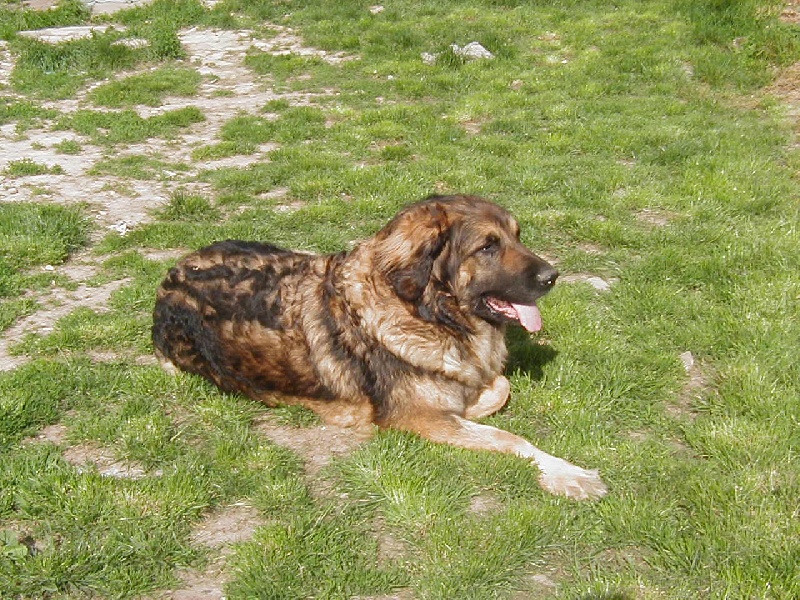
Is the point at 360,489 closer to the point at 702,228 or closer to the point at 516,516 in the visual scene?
the point at 516,516

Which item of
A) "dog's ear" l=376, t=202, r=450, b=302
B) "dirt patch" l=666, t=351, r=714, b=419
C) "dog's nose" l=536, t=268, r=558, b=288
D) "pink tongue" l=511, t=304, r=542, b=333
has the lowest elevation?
"dirt patch" l=666, t=351, r=714, b=419

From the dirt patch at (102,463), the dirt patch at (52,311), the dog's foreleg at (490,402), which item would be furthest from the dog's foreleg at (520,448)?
the dirt patch at (52,311)

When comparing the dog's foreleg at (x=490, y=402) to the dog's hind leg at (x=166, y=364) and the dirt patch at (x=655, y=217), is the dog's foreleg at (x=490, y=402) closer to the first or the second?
the dog's hind leg at (x=166, y=364)

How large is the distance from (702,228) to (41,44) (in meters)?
13.4

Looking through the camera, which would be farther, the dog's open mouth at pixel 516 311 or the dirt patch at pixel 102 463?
the dog's open mouth at pixel 516 311

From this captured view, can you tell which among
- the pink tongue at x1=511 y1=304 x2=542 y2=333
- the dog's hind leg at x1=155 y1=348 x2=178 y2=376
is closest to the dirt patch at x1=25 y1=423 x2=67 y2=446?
the dog's hind leg at x1=155 y1=348 x2=178 y2=376

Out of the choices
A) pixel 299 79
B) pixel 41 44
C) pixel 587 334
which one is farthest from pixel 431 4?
pixel 587 334

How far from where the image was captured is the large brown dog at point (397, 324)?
4477mm

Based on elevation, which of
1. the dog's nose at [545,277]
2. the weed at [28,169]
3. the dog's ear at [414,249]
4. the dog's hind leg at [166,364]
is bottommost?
the dog's hind leg at [166,364]

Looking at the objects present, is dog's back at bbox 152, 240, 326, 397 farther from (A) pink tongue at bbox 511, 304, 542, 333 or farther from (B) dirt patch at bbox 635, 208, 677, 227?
→ (B) dirt patch at bbox 635, 208, 677, 227

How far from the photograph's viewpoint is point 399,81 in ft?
40.6

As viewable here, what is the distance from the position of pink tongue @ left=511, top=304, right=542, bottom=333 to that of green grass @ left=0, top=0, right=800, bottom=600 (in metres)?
0.62

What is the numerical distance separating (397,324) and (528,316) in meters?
0.85

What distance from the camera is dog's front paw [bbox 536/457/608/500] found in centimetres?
405
